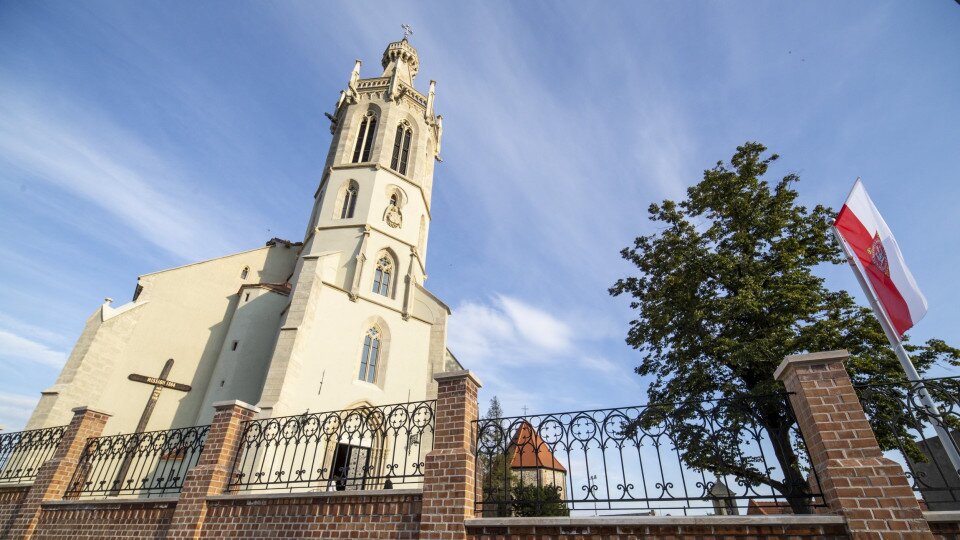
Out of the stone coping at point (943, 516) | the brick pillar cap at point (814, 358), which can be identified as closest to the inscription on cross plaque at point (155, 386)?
the brick pillar cap at point (814, 358)

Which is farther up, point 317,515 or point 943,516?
point 943,516

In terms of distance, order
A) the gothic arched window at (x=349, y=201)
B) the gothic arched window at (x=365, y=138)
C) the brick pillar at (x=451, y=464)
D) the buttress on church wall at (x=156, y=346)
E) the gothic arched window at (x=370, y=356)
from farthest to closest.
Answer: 1. the gothic arched window at (x=365, y=138)
2. the gothic arched window at (x=349, y=201)
3. the gothic arched window at (x=370, y=356)
4. the buttress on church wall at (x=156, y=346)
5. the brick pillar at (x=451, y=464)

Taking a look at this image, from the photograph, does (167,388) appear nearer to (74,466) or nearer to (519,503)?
(74,466)

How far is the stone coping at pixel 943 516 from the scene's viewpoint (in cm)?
395

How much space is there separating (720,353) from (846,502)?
8634 mm

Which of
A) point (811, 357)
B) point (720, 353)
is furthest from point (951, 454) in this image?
point (720, 353)

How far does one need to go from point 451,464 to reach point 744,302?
31.0 ft

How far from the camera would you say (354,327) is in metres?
17.1

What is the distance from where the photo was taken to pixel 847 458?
433 cm

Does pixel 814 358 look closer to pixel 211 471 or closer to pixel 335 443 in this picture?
pixel 335 443

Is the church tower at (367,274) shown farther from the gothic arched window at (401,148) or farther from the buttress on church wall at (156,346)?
the buttress on church wall at (156,346)

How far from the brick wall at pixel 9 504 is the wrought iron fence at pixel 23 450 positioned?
0.66 meters

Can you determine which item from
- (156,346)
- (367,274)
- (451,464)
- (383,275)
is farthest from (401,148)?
(451,464)

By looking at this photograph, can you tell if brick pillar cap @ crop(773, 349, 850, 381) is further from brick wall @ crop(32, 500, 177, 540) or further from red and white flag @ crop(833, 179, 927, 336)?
brick wall @ crop(32, 500, 177, 540)
